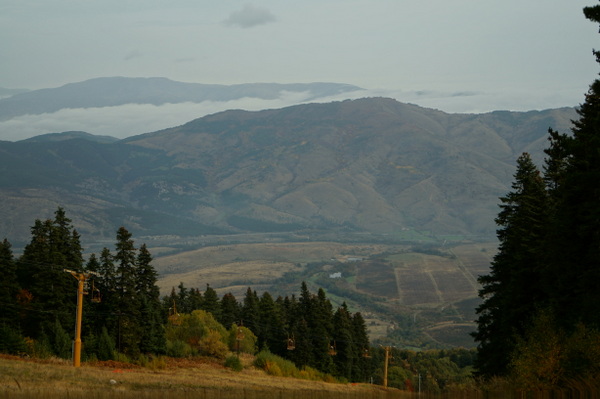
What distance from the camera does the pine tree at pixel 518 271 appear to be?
44.7 meters

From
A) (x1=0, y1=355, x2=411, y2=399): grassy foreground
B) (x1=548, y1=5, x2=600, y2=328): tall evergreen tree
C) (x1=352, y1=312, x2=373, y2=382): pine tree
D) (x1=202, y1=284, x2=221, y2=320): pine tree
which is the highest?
(x1=548, y1=5, x2=600, y2=328): tall evergreen tree

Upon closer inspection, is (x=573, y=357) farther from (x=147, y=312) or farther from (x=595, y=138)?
(x=147, y=312)

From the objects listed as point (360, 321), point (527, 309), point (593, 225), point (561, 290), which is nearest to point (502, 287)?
point (527, 309)

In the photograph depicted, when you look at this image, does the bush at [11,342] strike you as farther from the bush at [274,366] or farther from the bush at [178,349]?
the bush at [274,366]

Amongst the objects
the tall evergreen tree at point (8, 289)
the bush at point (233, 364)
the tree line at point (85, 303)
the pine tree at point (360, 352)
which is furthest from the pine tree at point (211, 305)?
the tall evergreen tree at point (8, 289)

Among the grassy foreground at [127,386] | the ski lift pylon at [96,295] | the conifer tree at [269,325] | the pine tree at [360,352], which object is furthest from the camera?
the pine tree at [360,352]

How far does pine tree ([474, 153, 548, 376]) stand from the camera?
147 feet

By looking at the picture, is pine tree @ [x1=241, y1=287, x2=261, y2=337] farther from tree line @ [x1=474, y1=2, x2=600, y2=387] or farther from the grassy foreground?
tree line @ [x1=474, y1=2, x2=600, y2=387]

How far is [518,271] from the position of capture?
45.0 metres

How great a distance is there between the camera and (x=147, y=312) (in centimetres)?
6475

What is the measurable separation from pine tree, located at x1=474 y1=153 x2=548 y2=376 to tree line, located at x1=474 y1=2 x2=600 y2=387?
65mm

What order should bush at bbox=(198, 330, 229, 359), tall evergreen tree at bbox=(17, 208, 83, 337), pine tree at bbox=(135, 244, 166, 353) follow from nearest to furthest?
tall evergreen tree at bbox=(17, 208, 83, 337), pine tree at bbox=(135, 244, 166, 353), bush at bbox=(198, 330, 229, 359)

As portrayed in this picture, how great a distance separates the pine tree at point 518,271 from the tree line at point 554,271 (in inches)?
2.6

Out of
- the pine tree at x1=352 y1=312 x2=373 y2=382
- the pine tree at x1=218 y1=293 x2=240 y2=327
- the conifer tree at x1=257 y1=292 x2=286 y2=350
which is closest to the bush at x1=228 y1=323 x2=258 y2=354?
the conifer tree at x1=257 y1=292 x2=286 y2=350
